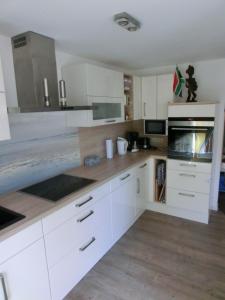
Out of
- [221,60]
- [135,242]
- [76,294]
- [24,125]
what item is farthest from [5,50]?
[221,60]

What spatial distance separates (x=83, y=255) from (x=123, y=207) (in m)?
0.77

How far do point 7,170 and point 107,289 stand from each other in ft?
4.57

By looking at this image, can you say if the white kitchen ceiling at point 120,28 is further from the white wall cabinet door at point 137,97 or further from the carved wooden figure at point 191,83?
the white wall cabinet door at point 137,97

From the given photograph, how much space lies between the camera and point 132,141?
11.1 feet

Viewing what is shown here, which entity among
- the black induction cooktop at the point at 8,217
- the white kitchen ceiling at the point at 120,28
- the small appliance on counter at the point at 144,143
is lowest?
the black induction cooktop at the point at 8,217

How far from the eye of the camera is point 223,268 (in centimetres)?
201

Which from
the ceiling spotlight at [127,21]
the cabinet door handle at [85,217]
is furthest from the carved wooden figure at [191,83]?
the cabinet door handle at [85,217]

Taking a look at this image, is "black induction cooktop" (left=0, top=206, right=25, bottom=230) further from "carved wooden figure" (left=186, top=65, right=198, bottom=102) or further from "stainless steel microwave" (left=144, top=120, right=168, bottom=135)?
"carved wooden figure" (left=186, top=65, right=198, bottom=102)

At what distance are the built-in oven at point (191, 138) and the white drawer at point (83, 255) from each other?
4.10 ft

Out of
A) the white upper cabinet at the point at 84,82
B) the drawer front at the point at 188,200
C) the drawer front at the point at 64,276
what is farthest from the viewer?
the drawer front at the point at 188,200

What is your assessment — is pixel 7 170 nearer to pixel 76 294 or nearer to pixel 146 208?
pixel 76 294

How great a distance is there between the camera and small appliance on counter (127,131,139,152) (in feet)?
10.9

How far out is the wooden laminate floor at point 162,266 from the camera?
1.77 m

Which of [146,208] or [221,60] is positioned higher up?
[221,60]
